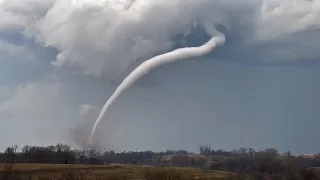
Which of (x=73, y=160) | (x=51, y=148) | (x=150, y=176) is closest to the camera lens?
(x=150, y=176)

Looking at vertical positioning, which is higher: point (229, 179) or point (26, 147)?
point (26, 147)

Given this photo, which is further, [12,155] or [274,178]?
[12,155]

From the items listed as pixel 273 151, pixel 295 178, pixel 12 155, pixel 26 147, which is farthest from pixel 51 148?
pixel 295 178

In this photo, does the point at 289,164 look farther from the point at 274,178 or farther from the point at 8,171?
the point at 8,171

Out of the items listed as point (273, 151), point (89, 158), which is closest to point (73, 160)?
point (89, 158)

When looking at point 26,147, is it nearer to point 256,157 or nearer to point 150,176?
point 256,157

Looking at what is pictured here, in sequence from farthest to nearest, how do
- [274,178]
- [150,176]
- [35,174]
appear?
[274,178] < [35,174] < [150,176]

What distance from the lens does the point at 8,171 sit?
9825cm

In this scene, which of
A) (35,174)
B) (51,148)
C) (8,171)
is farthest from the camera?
(51,148)

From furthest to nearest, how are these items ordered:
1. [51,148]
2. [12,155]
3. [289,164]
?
[51,148] < [12,155] < [289,164]

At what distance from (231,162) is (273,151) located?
21092 mm

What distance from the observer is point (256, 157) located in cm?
16762

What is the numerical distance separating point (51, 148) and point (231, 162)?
77678mm

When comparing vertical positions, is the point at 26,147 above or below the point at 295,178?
above
